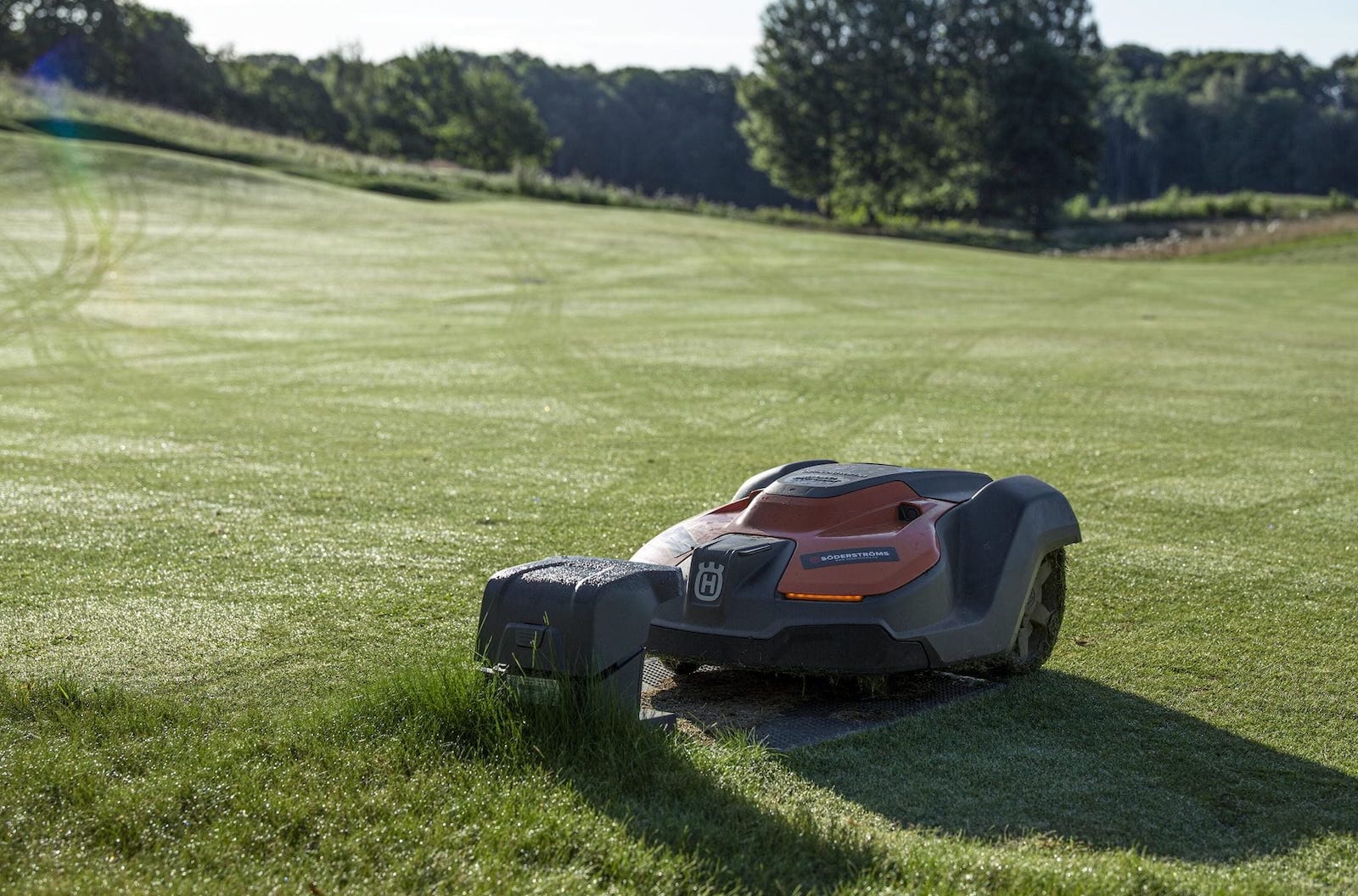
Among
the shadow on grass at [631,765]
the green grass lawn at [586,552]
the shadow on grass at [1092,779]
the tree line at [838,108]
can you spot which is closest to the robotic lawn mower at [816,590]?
the shadow on grass at [631,765]

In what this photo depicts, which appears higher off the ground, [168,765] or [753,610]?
[753,610]

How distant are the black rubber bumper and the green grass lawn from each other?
0.24 meters

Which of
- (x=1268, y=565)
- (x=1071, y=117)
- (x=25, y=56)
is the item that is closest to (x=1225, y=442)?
(x=1268, y=565)

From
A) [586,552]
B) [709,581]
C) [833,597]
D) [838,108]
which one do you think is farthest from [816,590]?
[838,108]

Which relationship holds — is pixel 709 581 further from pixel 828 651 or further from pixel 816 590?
pixel 828 651

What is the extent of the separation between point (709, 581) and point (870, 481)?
0.77m

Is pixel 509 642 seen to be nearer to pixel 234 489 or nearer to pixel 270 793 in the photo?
pixel 270 793

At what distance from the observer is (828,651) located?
4.81m

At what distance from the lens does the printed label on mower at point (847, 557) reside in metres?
4.86

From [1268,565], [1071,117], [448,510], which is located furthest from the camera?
[1071,117]

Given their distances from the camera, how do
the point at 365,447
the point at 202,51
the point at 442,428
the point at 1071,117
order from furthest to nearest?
the point at 202,51
the point at 1071,117
the point at 442,428
the point at 365,447

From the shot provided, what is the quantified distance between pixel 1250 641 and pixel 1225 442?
5.43 metres

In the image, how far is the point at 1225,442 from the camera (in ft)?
35.6

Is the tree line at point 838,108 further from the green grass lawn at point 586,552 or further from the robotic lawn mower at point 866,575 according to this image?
the robotic lawn mower at point 866,575
